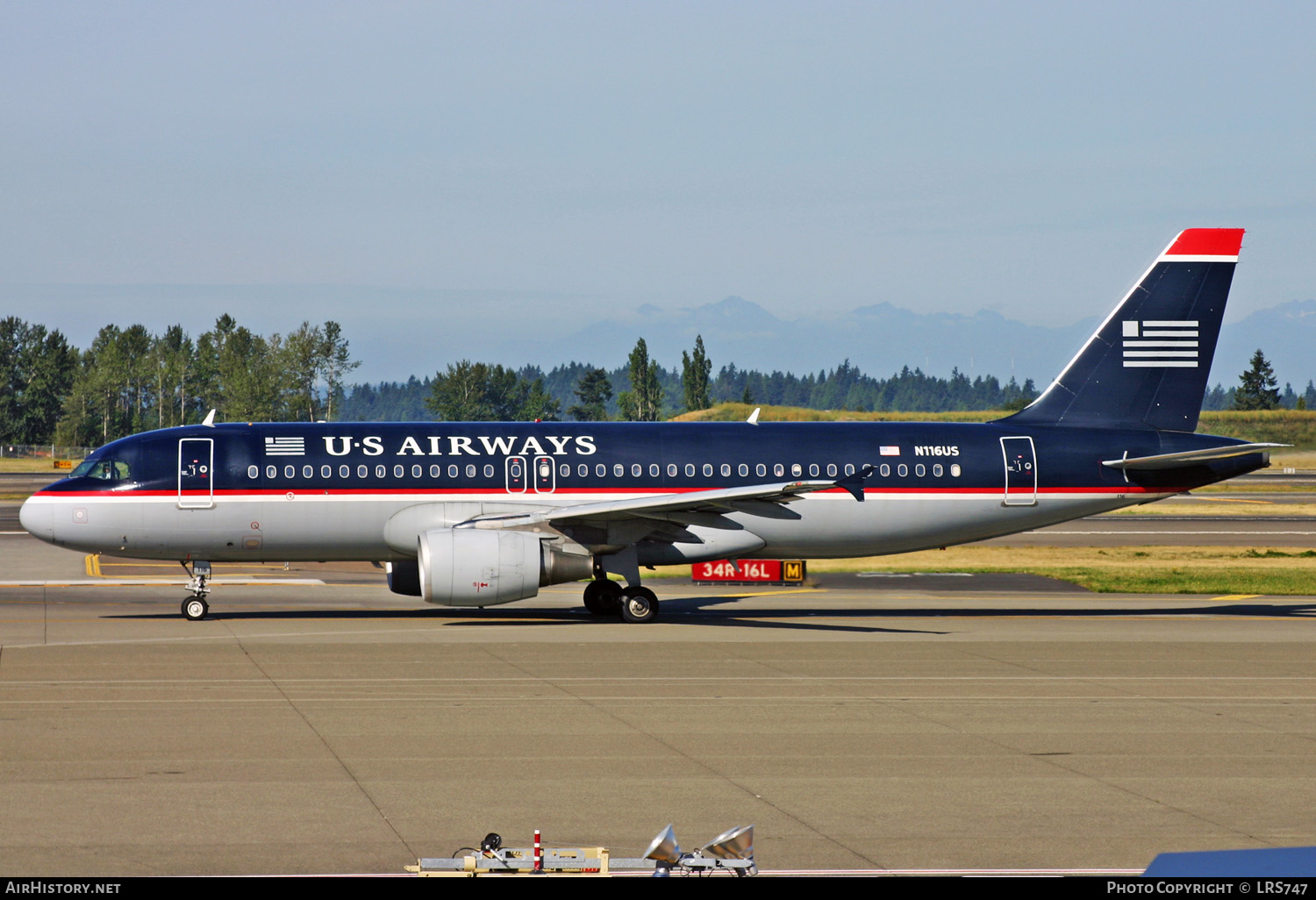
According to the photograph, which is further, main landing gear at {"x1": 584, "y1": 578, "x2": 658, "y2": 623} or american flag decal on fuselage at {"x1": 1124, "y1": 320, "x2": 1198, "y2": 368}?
american flag decal on fuselage at {"x1": 1124, "y1": 320, "x2": 1198, "y2": 368}

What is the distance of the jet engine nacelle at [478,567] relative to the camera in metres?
27.2

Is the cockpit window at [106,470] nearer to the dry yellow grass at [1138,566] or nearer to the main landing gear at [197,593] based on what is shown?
the main landing gear at [197,593]

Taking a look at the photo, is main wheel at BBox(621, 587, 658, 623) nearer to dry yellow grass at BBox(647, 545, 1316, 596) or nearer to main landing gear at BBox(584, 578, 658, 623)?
main landing gear at BBox(584, 578, 658, 623)

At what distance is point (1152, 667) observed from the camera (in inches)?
907

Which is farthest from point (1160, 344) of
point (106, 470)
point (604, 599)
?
point (106, 470)

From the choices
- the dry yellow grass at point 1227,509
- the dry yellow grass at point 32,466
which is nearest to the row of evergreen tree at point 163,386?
the dry yellow grass at point 32,466

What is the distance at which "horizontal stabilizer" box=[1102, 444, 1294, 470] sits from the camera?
30.6 m

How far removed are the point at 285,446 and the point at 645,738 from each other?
53.2ft

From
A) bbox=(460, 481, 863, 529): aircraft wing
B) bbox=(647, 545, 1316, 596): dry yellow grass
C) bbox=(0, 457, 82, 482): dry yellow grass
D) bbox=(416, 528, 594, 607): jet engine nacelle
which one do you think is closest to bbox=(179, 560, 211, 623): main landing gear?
bbox=(416, 528, 594, 607): jet engine nacelle

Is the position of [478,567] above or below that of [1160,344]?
below

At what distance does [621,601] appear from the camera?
3002 cm

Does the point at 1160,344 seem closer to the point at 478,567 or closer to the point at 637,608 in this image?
the point at 637,608

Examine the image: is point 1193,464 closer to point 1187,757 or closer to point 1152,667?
point 1152,667

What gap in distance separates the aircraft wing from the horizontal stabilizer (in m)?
7.02
